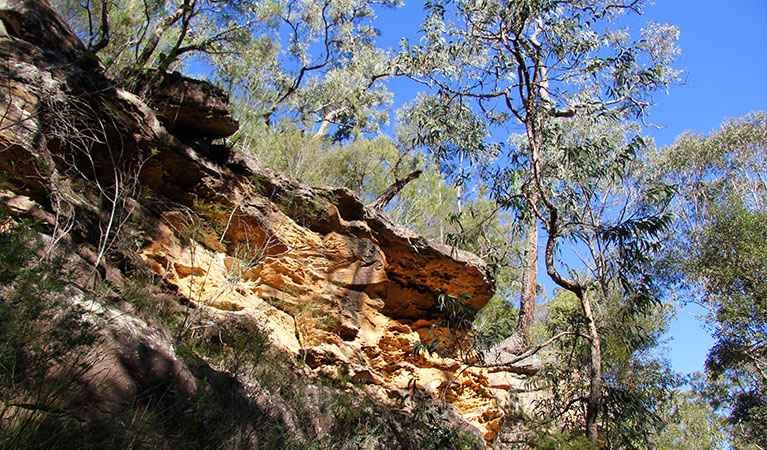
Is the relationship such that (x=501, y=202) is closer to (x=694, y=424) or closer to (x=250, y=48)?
(x=250, y=48)

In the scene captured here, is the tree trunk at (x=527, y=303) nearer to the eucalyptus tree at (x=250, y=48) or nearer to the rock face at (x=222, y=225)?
the rock face at (x=222, y=225)

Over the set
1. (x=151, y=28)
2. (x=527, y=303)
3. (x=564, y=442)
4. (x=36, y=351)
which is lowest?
(x=36, y=351)

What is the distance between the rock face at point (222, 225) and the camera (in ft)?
13.9

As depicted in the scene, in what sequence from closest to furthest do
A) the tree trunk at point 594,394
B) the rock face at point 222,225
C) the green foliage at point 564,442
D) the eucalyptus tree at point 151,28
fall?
the rock face at point 222,225
the green foliage at point 564,442
the tree trunk at point 594,394
the eucalyptus tree at point 151,28

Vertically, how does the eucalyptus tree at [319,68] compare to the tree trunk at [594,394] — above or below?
above

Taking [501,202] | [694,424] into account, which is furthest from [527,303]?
[694,424]

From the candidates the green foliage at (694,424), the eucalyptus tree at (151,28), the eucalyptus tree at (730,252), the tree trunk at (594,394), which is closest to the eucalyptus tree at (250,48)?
the eucalyptus tree at (151,28)

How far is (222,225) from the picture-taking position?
257 inches

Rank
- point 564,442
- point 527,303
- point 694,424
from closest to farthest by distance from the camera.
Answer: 1. point 564,442
2. point 527,303
3. point 694,424

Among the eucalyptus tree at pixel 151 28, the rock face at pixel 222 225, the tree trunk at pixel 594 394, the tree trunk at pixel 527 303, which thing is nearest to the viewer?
the rock face at pixel 222 225

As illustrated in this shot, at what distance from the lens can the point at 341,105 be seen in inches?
606

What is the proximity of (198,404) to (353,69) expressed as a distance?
13100 mm

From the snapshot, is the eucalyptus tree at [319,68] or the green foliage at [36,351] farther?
the eucalyptus tree at [319,68]

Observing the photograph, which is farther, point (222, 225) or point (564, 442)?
point (222, 225)
